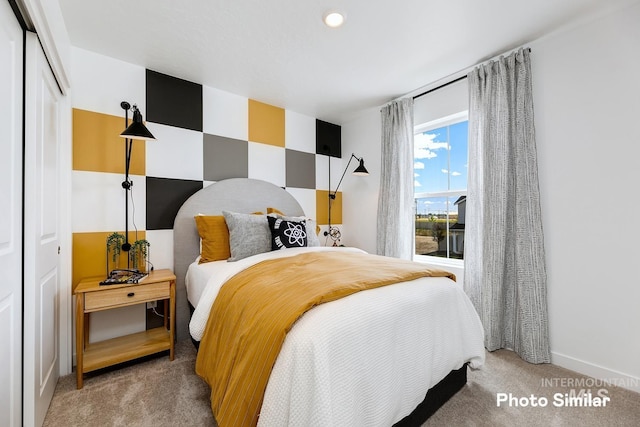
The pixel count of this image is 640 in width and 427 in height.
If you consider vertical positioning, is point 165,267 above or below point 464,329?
above

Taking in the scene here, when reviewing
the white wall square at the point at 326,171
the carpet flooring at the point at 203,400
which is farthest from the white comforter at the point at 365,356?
the white wall square at the point at 326,171

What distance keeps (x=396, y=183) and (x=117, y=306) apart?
2719 mm

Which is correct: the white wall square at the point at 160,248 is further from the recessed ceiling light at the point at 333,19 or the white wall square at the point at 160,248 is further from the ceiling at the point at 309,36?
the recessed ceiling light at the point at 333,19

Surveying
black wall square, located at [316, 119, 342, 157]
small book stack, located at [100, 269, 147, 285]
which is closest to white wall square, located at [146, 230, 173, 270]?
small book stack, located at [100, 269, 147, 285]

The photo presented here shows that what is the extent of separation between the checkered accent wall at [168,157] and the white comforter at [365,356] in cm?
125

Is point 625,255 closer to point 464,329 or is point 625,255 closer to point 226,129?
point 464,329

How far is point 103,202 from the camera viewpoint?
2.16m

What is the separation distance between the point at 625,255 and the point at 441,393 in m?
1.49

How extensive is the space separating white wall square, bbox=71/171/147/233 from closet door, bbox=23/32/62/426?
0.22 metres

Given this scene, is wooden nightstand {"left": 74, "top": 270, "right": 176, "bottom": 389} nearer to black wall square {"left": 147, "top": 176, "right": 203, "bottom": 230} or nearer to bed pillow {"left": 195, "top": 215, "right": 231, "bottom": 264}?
bed pillow {"left": 195, "top": 215, "right": 231, "bottom": 264}

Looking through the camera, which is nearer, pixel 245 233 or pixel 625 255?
pixel 625 255

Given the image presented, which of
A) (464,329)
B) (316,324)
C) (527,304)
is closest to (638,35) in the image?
(527,304)

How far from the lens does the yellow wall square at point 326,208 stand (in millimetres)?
3641

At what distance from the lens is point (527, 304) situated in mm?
2033
